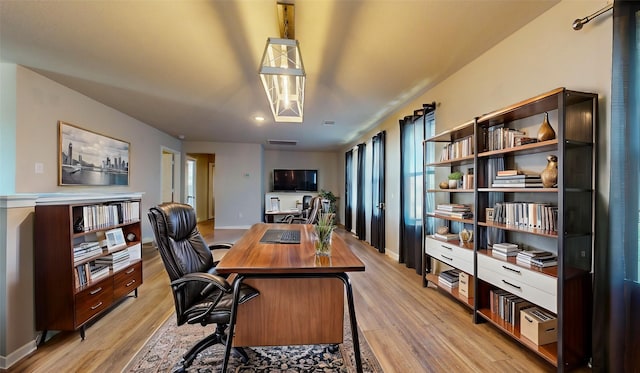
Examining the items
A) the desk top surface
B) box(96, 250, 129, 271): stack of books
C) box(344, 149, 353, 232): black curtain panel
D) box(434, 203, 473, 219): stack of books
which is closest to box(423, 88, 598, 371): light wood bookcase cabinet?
box(434, 203, 473, 219): stack of books

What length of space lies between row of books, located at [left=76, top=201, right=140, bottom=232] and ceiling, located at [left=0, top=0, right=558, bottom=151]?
4.86 feet

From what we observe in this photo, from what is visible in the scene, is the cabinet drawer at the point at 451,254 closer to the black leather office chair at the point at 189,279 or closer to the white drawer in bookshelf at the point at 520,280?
the white drawer in bookshelf at the point at 520,280

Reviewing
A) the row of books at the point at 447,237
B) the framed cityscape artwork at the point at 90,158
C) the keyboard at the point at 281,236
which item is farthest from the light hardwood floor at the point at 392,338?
the framed cityscape artwork at the point at 90,158

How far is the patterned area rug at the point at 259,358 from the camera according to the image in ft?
5.63

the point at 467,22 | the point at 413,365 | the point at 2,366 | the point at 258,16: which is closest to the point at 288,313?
the point at 413,365

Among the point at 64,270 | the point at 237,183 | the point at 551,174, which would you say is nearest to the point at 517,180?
Result: the point at 551,174

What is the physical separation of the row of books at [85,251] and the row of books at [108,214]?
0.15 meters

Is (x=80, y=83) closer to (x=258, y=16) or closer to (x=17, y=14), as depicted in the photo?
(x=17, y=14)

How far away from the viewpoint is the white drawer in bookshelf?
1.62 metres

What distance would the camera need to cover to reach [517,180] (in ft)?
6.33

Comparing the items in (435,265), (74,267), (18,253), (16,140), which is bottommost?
(435,265)

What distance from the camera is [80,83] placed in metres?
3.06

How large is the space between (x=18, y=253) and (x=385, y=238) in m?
4.62

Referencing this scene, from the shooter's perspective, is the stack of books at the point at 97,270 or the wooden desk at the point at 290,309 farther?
the stack of books at the point at 97,270
